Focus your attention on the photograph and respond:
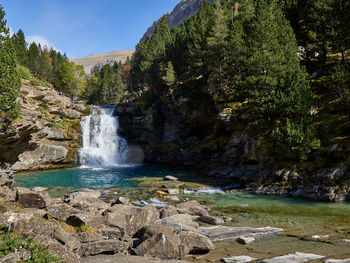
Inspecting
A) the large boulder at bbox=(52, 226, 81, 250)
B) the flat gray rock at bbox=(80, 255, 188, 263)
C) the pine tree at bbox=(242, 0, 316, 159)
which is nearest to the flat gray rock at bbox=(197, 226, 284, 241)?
the flat gray rock at bbox=(80, 255, 188, 263)

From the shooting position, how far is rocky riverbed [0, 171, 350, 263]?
8.84 metres

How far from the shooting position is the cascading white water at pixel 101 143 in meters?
52.8

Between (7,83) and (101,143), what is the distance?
37.9 m

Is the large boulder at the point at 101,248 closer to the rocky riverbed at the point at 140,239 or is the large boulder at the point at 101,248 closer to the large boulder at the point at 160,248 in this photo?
the rocky riverbed at the point at 140,239

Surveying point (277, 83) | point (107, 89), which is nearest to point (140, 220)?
point (277, 83)

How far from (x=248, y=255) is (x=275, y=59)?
89.0 feet

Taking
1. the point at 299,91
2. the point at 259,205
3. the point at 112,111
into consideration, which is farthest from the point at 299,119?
the point at 112,111

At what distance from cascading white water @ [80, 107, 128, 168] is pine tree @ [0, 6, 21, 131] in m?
33.1

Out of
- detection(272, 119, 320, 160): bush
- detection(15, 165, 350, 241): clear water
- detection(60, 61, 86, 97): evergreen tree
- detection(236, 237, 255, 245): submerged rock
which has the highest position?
detection(60, 61, 86, 97): evergreen tree

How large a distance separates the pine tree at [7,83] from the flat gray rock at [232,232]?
1711 centimetres

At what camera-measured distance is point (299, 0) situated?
4809 centimetres

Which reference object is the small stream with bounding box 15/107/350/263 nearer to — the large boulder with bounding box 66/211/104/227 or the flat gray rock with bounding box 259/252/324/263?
the flat gray rock with bounding box 259/252/324/263

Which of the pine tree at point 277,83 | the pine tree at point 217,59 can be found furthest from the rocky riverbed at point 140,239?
the pine tree at point 217,59

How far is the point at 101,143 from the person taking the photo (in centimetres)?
→ 5678
